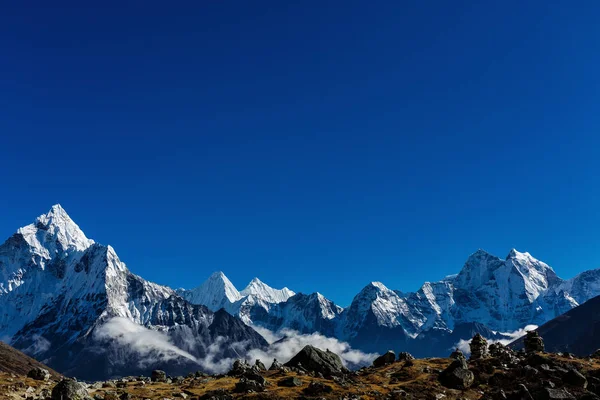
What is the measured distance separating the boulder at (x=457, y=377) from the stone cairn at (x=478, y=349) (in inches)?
547

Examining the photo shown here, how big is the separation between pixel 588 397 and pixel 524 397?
818 cm

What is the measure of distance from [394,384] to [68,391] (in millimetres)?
49111

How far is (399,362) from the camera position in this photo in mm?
97188

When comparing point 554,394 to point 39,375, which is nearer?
point 554,394

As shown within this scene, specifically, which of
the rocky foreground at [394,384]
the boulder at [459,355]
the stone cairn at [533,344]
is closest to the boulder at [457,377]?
the rocky foreground at [394,384]

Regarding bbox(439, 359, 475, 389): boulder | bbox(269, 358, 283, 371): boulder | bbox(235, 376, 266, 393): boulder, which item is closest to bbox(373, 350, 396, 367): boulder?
bbox(269, 358, 283, 371): boulder

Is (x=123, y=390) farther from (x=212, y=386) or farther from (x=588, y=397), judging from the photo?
(x=588, y=397)

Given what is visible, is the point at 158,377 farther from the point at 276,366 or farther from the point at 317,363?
the point at 317,363

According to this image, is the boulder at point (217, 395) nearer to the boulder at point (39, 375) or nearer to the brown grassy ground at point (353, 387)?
the brown grassy ground at point (353, 387)

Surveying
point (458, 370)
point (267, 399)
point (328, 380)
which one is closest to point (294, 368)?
point (328, 380)

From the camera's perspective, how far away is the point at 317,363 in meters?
94.4

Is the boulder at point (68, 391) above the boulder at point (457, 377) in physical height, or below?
below

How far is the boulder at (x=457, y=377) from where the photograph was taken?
72.4 metres

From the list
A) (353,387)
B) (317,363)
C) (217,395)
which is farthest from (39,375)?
(353,387)
